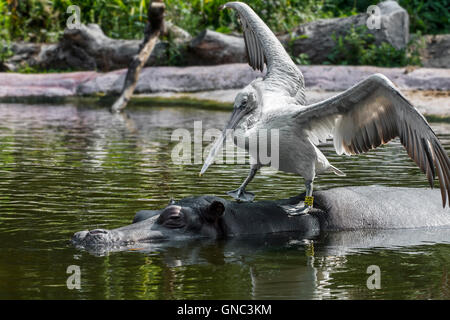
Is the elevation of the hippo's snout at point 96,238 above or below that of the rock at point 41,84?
below

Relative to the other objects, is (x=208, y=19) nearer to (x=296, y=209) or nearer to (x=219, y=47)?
(x=219, y=47)

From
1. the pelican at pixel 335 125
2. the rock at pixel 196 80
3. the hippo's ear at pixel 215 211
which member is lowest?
the hippo's ear at pixel 215 211

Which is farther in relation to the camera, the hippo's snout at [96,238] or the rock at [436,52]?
the rock at [436,52]

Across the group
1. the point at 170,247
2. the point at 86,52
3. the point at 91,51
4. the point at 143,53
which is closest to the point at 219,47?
the point at 143,53

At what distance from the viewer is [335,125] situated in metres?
7.07

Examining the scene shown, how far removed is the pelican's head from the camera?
22.3 ft

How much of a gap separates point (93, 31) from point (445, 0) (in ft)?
34.6

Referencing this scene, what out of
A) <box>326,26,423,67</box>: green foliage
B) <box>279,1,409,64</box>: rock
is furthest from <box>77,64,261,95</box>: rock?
<box>326,26,423,67</box>: green foliage

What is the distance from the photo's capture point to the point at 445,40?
70.6ft

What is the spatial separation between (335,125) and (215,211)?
4.47 ft

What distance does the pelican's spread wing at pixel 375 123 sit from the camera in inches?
252

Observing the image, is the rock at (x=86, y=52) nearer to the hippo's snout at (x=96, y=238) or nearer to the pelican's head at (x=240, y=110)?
the pelican's head at (x=240, y=110)

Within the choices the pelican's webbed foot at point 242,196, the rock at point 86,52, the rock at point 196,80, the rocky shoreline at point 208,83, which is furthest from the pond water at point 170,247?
the rock at point 86,52

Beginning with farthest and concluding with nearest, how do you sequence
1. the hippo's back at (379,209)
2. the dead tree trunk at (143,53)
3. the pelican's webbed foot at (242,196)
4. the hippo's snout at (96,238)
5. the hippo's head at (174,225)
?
the dead tree trunk at (143,53) < the hippo's back at (379,209) < the pelican's webbed foot at (242,196) < the hippo's head at (174,225) < the hippo's snout at (96,238)
